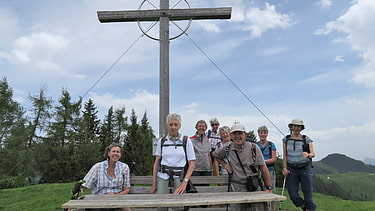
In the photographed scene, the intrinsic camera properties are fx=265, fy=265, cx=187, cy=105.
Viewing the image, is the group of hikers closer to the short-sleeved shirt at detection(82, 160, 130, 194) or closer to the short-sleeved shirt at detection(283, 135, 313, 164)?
the short-sleeved shirt at detection(82, 160, 130, 194)

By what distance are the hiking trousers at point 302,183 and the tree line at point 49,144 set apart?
26.0 meters

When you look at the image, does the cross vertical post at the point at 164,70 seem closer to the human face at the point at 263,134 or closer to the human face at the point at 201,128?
the human face at the point at 201,128

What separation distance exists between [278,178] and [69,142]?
2386 centimetres

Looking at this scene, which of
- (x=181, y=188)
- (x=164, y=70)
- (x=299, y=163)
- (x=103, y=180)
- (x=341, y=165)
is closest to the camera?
(x=181, y=188)

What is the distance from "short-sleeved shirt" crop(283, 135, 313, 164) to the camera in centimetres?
495

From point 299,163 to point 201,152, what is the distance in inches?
72.5

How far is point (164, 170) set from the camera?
3857 millimetres

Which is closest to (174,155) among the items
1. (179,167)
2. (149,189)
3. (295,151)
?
(179,167)

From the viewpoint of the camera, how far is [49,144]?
101 ft

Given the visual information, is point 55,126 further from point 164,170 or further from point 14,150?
point 164,170

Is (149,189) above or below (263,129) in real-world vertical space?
below

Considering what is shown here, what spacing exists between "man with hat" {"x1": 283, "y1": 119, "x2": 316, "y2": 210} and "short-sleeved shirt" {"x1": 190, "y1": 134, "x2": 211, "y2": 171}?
1510 mm

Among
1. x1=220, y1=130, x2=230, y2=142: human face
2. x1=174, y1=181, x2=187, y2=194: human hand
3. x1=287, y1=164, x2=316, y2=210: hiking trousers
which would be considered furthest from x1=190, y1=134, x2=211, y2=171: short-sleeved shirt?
x1=287, y1=164, x2=316, y2=210: hiking trousers

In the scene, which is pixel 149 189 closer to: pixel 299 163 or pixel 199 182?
pixel 199 182
